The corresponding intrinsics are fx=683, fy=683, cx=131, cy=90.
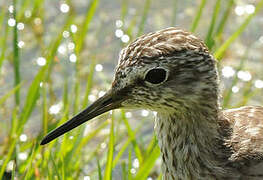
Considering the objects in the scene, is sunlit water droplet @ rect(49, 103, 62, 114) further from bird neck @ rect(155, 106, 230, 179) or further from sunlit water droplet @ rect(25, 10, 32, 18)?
bird neck @ rect(155, 106, 230, 179)

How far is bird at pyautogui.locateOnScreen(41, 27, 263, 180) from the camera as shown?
3.94m

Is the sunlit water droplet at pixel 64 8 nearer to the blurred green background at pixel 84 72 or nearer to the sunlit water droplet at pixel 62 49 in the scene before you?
the blurred green background at pixel 84 72

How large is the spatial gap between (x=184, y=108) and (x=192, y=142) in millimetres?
272

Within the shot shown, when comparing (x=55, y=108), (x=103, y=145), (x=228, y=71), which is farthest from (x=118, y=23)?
(x=103, y=145)

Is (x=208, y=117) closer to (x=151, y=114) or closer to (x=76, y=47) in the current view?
(x=76, y=47)

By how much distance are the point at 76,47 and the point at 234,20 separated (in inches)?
101

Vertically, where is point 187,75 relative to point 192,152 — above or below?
above

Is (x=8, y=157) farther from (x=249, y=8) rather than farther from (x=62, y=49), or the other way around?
(x=249, y=8)

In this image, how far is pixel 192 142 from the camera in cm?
427

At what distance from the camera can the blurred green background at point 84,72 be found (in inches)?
201

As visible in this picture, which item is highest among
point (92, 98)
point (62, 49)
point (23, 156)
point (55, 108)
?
point (62, 49)

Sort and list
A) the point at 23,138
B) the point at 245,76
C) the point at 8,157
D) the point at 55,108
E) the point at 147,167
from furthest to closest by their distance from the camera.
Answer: the point at 245,76, the point at 55,108, the point at 23,138, the point at 8,157, the point at 147,167

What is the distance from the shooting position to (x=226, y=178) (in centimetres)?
419

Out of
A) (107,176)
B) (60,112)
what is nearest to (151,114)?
(60,112)
